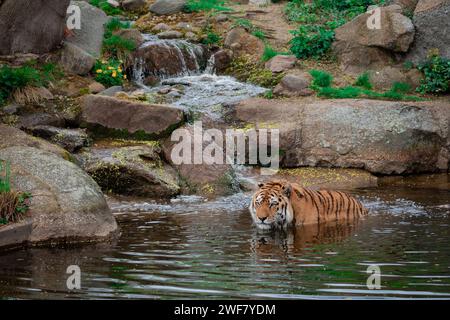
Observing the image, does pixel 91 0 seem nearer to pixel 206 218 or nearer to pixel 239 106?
pixel 239 106

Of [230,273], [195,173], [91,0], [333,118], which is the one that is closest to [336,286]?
[230,273]

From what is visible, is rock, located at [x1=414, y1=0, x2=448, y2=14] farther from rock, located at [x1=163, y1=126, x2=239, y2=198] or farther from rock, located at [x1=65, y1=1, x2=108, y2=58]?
rock, located at [x1=65, y1=1, x2=108, y2=58]

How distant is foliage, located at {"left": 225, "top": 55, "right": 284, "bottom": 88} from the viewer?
17.1 m

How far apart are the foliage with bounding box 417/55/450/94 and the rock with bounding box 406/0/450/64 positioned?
312mm

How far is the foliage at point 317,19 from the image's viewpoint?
1791 cm

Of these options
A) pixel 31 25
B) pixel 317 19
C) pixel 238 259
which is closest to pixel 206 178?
pixel 238 259

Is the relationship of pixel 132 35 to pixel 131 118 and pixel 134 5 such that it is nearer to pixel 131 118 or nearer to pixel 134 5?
pixel 134 5

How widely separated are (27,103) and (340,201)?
6213 mm

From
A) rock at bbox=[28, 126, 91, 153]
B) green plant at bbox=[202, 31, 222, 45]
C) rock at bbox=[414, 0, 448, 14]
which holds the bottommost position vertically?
rock at bbox=[28, 126, 91, 153]

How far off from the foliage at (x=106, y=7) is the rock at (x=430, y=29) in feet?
25.1

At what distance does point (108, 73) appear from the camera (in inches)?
651

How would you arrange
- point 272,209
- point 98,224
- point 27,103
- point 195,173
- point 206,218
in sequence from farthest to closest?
1. point 27,103
2. point 195,173
3. point 206,218
4. point 272,209
5. point 98,224

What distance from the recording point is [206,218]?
11102mm

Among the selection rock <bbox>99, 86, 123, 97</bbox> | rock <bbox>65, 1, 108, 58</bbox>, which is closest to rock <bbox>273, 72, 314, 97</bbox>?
rock <bbox>99, 86, 123, 97</bbox>
